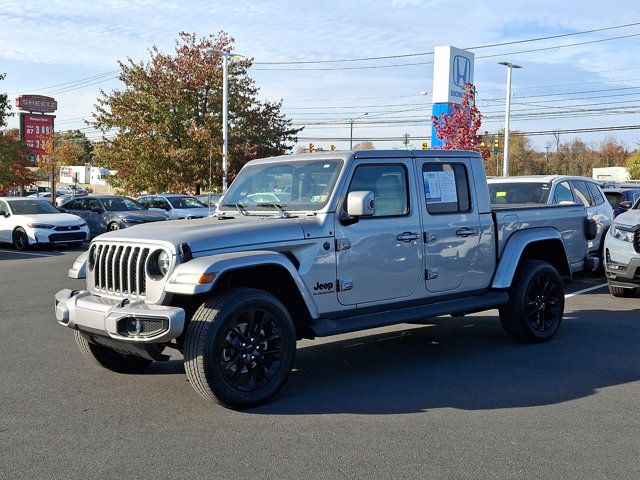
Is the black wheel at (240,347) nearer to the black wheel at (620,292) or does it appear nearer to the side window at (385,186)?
the side window at (385,186)

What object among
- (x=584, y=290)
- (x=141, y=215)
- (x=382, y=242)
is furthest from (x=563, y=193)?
(x=141, y=215)

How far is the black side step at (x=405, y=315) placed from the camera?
5.64 meters

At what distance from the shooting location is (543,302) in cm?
743

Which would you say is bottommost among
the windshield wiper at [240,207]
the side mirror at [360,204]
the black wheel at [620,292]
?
the black wheel at [620,292]

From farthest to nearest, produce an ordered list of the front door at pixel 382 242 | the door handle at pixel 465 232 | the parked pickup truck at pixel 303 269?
the door handle at pixel 465 232
the front door at pixel 382 242
the parked pickup truck at pixel 303 269

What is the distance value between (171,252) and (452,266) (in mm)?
2839

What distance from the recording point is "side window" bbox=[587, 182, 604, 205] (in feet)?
42.6

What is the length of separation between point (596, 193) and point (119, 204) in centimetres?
1493

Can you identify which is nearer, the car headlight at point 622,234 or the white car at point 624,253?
the white car at point 624,253

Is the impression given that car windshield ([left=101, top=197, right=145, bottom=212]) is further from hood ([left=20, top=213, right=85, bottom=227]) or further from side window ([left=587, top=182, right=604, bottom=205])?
side window ([left=587, top=182, right=604, bottom=205])

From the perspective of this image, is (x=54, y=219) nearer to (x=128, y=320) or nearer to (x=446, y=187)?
(x=446, y=187)

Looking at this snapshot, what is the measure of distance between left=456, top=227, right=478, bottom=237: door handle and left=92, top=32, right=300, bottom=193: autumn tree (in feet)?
87.2

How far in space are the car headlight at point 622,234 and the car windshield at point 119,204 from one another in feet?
51.2

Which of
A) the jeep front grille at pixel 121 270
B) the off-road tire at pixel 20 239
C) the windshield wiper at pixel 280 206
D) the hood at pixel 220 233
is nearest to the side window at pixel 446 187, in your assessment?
the windshield wiper at pixel 280 206
